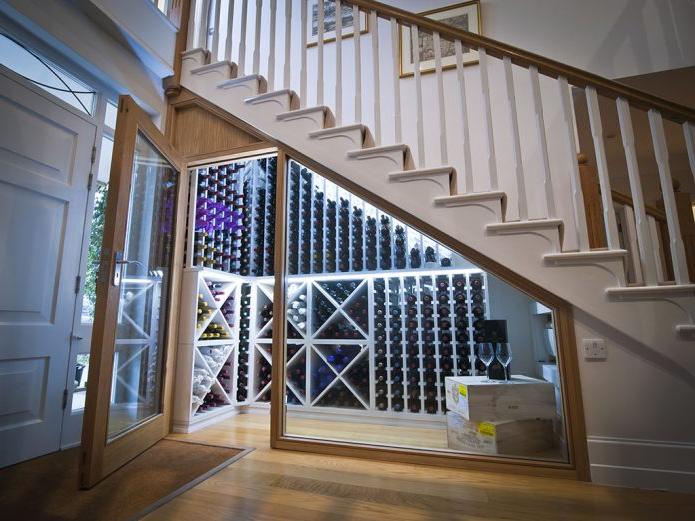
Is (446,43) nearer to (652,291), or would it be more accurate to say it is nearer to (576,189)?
(576,189)

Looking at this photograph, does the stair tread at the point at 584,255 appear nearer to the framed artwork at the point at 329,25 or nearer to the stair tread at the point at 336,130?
the stair tread at the point at 336,130

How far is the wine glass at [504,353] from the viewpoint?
7.52 ft

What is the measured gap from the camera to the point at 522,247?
192 centimetres

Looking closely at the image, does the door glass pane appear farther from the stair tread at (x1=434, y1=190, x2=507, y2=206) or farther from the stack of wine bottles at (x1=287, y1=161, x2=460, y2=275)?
the stair tread at (x1=434, y1=190, x2=507, y2=206)

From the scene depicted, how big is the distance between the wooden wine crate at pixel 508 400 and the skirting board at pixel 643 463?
29 centimetres

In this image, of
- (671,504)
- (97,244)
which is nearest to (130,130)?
(97,244)

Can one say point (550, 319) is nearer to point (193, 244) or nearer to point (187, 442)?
point (187, 442)

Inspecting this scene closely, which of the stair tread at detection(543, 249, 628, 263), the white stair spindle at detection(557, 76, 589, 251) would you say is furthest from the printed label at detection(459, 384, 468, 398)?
the white stair spindle at detection(557, 76, 589, 251)

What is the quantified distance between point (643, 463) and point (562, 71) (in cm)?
195

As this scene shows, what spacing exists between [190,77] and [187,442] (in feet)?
8.57

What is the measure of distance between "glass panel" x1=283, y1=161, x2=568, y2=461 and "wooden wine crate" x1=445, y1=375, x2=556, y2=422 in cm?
8

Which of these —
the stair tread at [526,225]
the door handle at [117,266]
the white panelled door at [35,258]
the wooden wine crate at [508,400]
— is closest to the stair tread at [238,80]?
the white panelled door at [35,258]

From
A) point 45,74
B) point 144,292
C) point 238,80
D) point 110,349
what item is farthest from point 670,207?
point 45,74

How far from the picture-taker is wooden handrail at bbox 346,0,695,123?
186 centimetres
